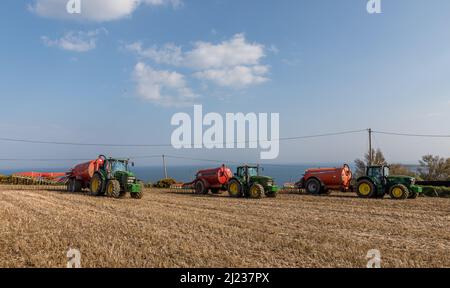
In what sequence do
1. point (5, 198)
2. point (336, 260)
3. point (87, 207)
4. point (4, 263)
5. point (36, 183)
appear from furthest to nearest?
1. point (36, 183)
2. point (5, 198)
3. point (87, 207)
4. point (336, 260)
5. point (4, 263)

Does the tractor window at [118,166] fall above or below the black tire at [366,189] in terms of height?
above

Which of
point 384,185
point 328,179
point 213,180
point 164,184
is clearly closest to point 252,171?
point 213,180

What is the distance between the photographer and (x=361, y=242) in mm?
8672

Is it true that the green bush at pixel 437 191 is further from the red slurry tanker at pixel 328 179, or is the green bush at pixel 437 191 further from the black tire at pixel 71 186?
the black tire at pixel 71 186

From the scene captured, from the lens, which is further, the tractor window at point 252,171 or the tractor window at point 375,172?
the tractor window at point 252,171

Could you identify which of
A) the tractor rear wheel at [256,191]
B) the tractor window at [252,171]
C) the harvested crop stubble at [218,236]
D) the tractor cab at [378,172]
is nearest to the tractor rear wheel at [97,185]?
the harvested crop stubble at [218,236]

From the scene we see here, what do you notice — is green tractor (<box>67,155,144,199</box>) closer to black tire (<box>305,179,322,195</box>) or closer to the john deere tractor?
the john deere tractor

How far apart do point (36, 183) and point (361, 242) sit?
29.3 m

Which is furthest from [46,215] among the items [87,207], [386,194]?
[386,194]

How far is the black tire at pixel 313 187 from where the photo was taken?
936 inches

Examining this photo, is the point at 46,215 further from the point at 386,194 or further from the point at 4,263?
the point at 386,194

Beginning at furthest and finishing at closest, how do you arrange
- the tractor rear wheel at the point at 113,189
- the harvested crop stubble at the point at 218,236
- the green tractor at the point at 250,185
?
1. the green tractor at the point at 250,185
2. the tractor rear wheel at the point at 113,189
3. the harvested crop stubble at the point at 218,236
